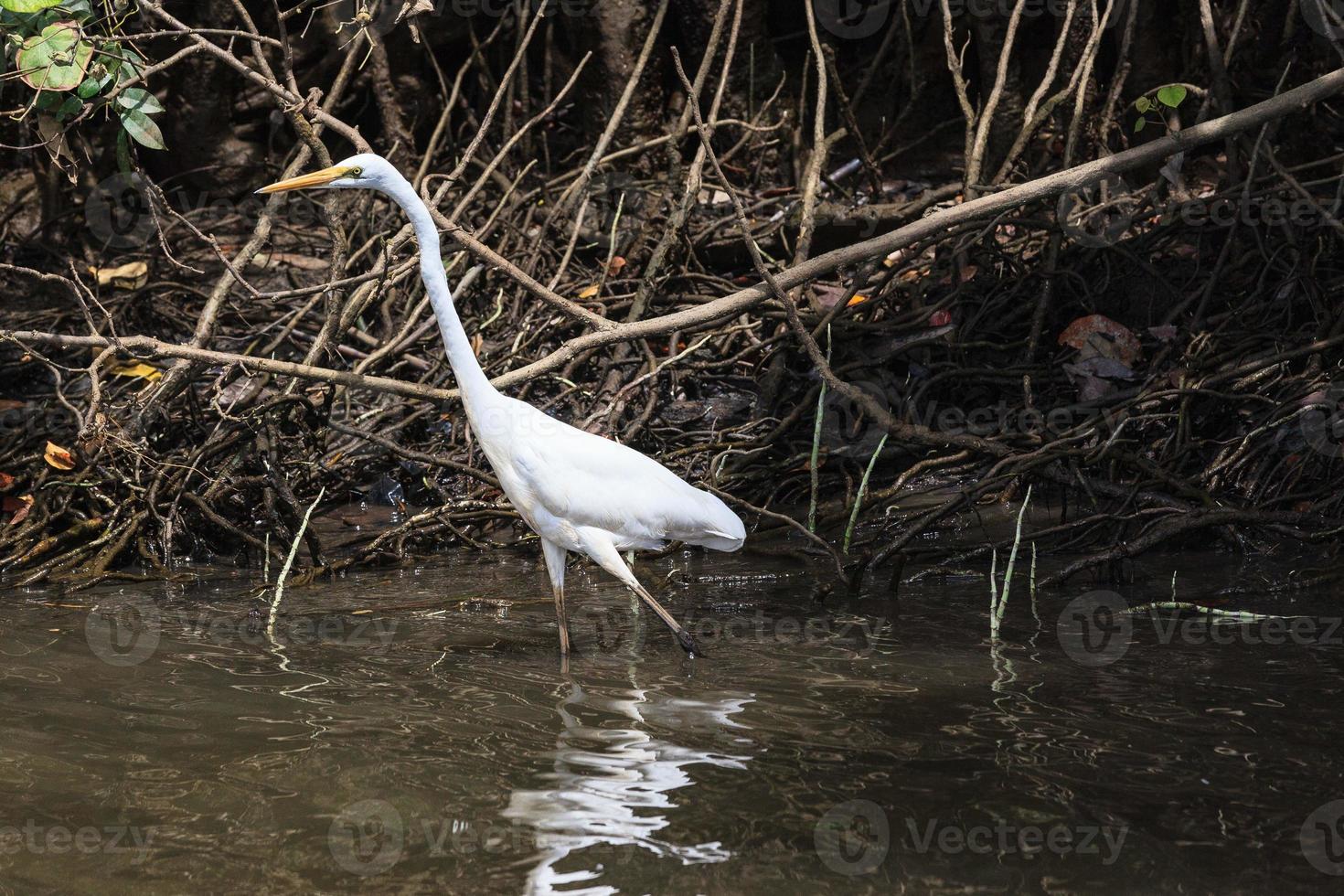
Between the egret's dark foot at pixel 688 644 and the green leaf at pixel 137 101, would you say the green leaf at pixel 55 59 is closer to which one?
the green leaf at pixel 137 101

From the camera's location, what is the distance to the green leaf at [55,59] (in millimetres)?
3967

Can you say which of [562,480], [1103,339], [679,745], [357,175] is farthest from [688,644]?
[1103,339]

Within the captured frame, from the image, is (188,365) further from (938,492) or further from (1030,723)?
(1030,723)

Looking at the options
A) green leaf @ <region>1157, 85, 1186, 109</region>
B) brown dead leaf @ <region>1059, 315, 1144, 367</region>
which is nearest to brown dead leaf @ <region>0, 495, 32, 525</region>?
brown dead leaf @ <region>1059, 315, 1144, 367</region>

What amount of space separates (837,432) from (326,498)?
2.32 metres

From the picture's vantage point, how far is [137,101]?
441 cm

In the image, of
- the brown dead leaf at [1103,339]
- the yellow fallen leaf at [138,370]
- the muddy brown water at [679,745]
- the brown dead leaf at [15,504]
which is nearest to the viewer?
Result: the muddy brown water at [679,745]

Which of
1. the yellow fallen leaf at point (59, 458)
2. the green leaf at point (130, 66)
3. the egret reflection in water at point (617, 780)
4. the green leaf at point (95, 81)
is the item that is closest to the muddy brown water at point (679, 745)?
the egret reflection in water at point (617, 780)

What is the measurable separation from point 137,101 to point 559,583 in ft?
7.05

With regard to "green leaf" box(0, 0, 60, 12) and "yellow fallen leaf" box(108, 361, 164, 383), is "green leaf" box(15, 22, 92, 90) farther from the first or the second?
"yellow fallen leaf" box(108, 361, 164, 383)

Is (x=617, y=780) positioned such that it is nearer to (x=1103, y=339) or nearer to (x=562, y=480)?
(x=562, y=480)

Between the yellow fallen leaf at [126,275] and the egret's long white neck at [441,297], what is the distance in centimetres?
364

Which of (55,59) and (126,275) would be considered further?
(126,275)

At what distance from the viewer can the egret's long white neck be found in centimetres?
402
